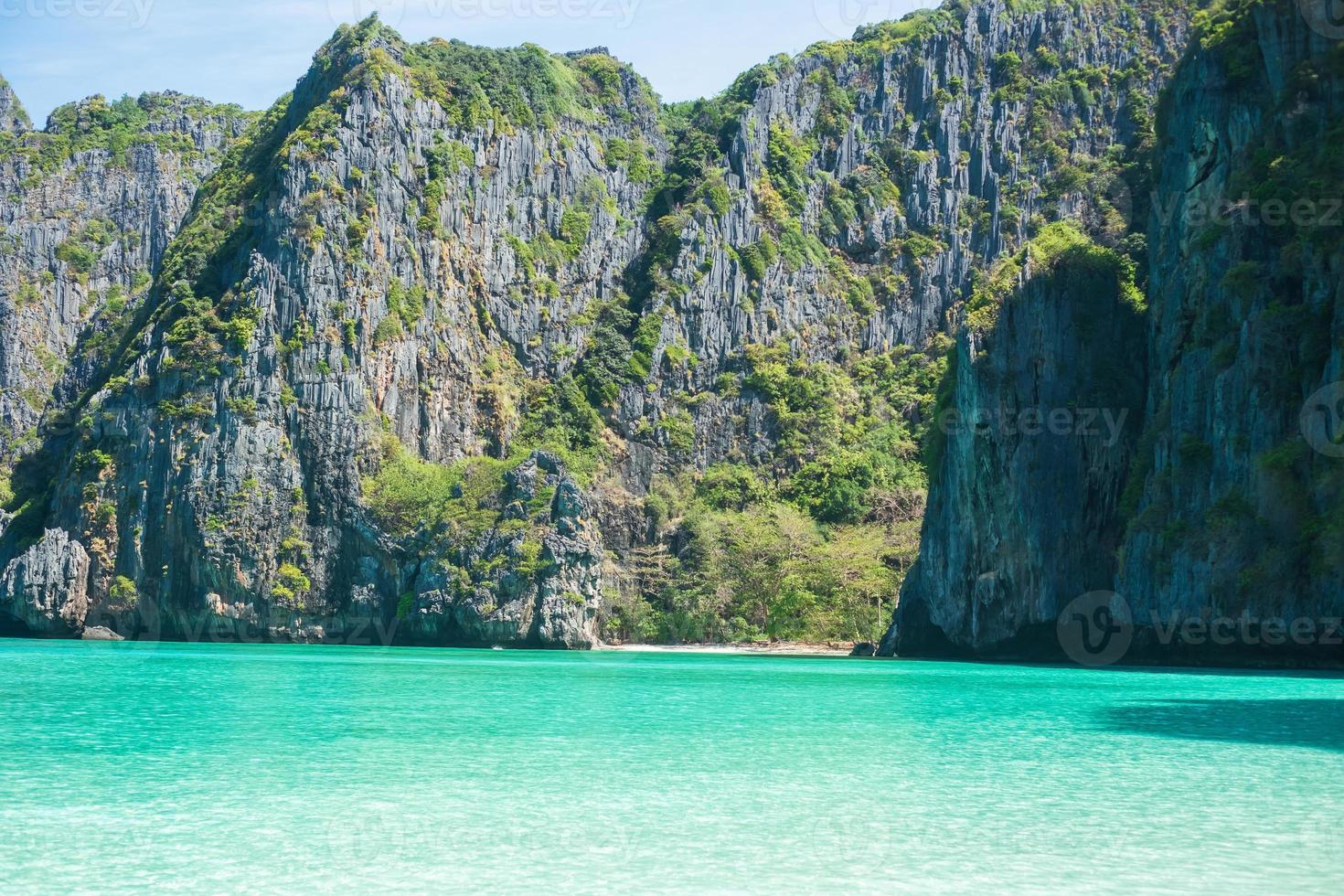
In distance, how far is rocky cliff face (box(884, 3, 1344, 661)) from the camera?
42.9 meters

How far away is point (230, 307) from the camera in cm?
8725

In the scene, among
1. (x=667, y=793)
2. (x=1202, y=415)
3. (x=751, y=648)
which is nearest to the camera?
(x=667, y=793)

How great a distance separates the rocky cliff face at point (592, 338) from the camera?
60.6m

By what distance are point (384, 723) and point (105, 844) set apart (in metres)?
11.6

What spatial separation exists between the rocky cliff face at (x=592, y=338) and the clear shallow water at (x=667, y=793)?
3055 centimetres

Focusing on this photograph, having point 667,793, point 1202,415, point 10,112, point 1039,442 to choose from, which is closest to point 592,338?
point 1039,442

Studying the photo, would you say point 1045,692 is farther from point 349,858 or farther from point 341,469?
point 341,469

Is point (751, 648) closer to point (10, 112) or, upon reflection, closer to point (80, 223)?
point (80, 223)

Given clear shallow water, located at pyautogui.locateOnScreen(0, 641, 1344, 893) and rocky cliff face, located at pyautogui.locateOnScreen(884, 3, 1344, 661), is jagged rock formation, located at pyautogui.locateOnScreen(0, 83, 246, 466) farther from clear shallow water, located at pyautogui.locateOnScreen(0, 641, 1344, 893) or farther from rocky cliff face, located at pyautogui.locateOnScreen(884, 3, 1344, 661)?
clear shallow water, located at pyautogui.locateOnScreen(0, 641, 1344, 893)

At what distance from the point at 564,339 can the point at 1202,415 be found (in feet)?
198

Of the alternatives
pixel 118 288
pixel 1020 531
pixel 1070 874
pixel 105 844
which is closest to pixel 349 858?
pixel 105 844

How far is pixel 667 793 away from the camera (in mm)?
16125

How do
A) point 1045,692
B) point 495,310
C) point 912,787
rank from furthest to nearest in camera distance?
point 495,310 < point 1045,692 < point 912,787

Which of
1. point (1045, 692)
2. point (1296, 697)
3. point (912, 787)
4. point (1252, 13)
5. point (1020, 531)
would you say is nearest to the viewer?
point (912, 787)
